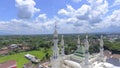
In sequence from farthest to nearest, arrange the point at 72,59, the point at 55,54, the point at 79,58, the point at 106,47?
1. the point at 106,47
2. the point at 72,59
3. the point at 79,58
4. the point at 55,54

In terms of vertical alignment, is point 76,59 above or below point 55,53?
below

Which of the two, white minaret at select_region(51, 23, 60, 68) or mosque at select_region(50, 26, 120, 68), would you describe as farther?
mosque at select_region(50, 26, 120, 68)

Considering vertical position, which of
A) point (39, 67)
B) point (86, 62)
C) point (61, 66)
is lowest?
point (39, 67)

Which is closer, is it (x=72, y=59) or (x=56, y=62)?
(x=56, y=62)

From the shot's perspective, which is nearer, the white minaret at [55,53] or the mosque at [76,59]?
the white minaret at [55,53]

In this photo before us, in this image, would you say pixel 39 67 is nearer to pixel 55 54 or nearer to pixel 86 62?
pixel 55 54

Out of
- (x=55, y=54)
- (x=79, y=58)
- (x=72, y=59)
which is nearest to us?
(x=55, y=54)

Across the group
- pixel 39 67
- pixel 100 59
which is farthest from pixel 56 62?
pixel 39 67

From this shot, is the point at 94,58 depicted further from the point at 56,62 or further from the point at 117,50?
the point at 117,50

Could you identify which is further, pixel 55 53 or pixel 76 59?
pixel 76 59

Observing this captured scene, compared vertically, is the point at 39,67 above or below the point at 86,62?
below

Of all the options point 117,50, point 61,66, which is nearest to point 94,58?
point 61,66
